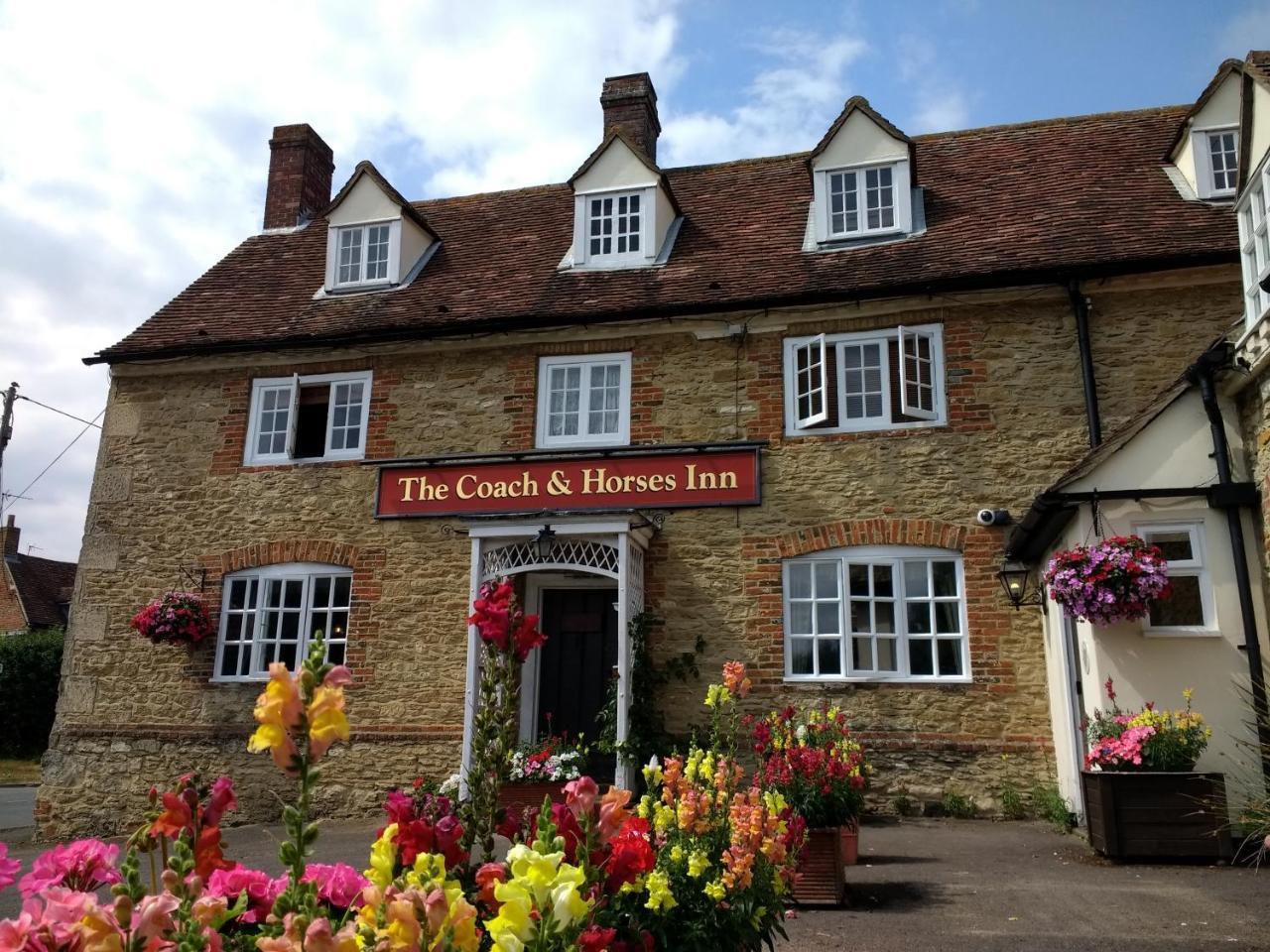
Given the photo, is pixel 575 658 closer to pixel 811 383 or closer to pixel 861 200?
pixel 811 383

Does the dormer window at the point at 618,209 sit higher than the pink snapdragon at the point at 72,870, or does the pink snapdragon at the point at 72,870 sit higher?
the dormer window at the point at 618,209

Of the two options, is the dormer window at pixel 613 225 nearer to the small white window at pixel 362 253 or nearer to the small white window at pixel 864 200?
the small white window at pixel 864 200

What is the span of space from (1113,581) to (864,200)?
636cm

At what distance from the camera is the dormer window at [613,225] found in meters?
13.3

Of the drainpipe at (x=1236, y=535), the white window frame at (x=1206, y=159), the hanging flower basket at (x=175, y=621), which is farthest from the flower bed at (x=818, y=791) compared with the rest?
the white window frame at (x=1206, y=159)

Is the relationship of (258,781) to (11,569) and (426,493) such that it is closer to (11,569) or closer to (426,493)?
(426,493)

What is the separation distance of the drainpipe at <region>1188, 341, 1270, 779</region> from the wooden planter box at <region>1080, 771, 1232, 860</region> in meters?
0.66

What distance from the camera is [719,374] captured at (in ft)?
38.3

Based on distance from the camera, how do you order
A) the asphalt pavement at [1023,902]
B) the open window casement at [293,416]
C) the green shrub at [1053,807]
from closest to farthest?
1. the asphalt pavement at [1023,902]
2. the green shrub at [1053,807]
3. the open window casement at [293,416]

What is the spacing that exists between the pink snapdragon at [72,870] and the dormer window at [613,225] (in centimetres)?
1181

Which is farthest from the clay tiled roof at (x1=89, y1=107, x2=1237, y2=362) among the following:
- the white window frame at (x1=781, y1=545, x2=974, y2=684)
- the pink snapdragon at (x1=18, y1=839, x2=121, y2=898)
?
the pink snapdragon at (x1=18, y1=839, x2=121, y2=898)

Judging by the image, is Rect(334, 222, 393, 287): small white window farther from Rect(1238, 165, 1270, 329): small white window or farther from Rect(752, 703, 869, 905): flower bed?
Rect(1238, 165, 1270, 329): small white window

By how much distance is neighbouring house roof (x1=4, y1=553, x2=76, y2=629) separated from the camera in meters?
31.9

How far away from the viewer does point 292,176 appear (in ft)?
54.4
